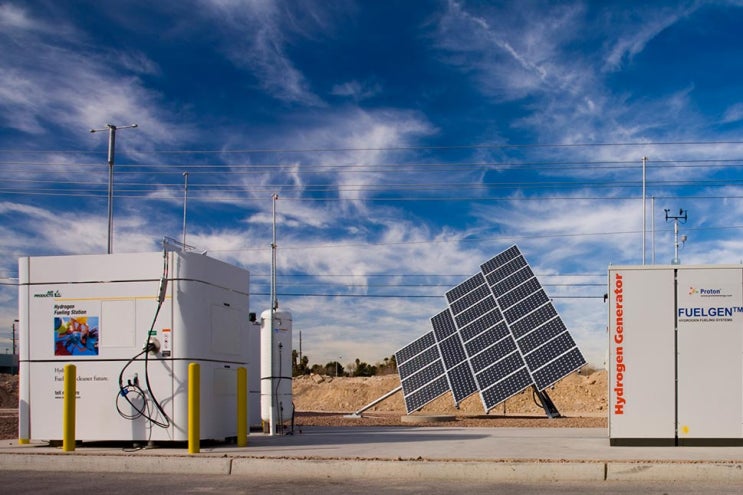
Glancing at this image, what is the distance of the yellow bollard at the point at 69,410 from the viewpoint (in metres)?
13.7

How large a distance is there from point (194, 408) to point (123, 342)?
205cm

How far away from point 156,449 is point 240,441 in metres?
1.49

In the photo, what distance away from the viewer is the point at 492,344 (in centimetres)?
2725

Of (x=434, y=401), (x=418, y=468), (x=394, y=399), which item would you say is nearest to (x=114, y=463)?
(x=418, y=468)

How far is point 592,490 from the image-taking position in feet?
32.8

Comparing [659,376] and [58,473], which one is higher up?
[659,376]

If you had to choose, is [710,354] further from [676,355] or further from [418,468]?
[418,468]

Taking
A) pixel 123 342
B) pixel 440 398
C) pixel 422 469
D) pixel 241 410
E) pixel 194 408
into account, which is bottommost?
pixel 440 398

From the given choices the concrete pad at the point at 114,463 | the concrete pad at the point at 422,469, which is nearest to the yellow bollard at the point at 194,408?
the concrete pad at the point at 114,463

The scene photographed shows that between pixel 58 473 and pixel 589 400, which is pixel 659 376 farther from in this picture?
pixel 589 400

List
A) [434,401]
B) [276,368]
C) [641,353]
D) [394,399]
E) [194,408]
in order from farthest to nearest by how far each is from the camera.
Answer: [394,399] → [434,401] → [276,368] → [641,353] → [194,408]

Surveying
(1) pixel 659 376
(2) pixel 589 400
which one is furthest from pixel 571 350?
(2) pixel 589 400

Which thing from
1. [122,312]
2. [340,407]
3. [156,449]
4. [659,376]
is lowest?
[340,407]

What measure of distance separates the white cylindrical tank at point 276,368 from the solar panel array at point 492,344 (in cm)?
733
